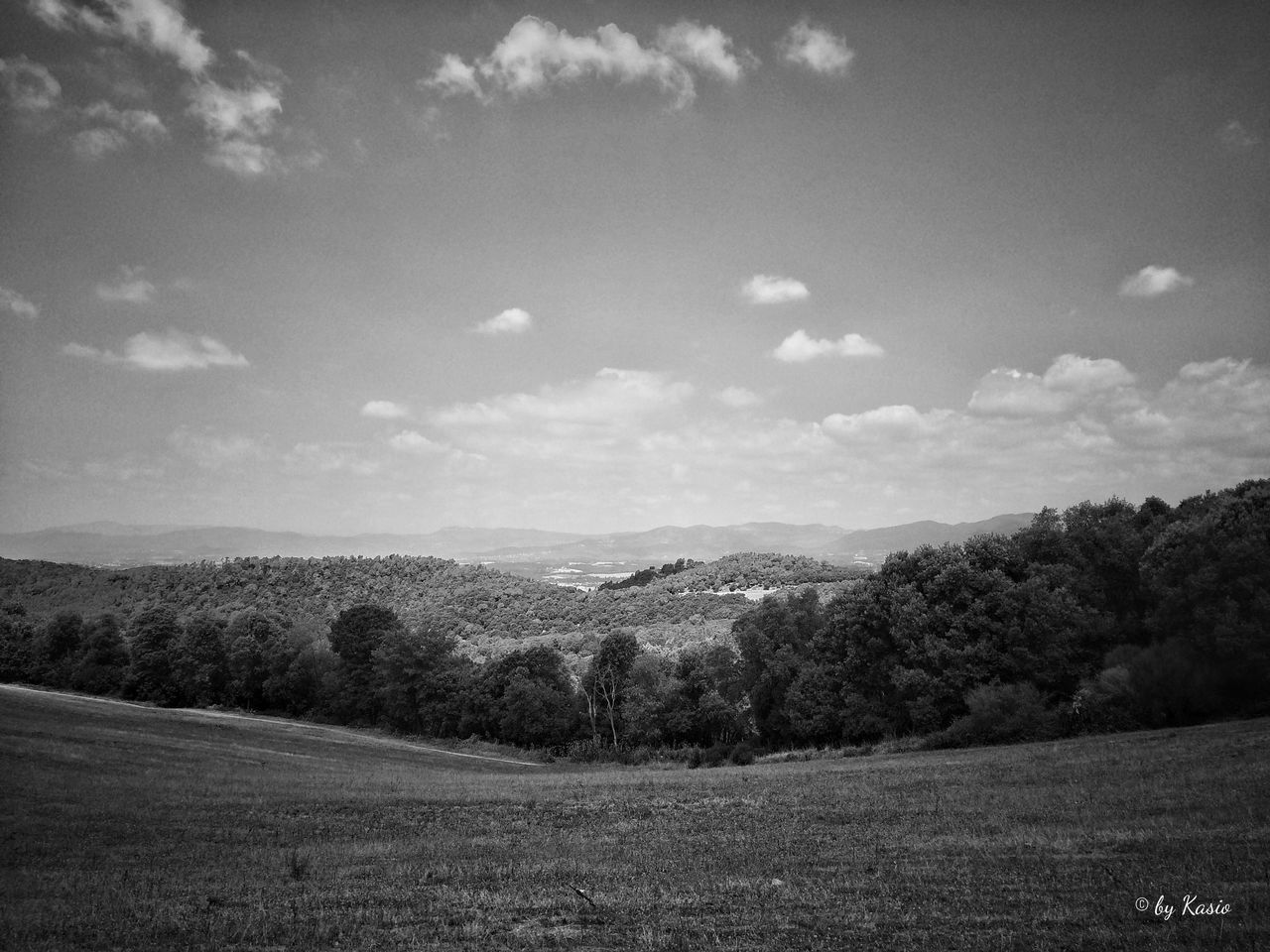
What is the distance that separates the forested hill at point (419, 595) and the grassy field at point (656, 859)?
99546 millimetres

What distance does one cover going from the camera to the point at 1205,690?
133 feet

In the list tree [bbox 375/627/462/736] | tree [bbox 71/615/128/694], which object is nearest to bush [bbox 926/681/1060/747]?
tree [bbox 375/627/462/736]

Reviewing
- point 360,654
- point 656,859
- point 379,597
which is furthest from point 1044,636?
point 379,597

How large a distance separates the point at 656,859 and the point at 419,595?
16823 centimetres

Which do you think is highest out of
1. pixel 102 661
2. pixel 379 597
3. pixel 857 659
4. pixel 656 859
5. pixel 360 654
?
pixel 656 859

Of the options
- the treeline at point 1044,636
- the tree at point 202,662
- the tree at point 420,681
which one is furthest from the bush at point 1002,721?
the tree at point 202,662

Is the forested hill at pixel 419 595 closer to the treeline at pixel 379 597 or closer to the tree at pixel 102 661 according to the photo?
the treeline at pixel 379 597

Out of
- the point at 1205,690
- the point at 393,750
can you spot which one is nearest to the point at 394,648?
the point at 393,750

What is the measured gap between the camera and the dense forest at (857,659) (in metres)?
42.1

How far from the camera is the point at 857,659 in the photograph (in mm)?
57031

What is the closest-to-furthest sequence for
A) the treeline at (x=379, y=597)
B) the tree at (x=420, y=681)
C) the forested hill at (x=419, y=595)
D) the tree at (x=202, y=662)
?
the tree at (x=420, y=681)
the tree at (x=202, y=662)
the forested hill at (x=419, y=595)
the treeline at (x=379, y=597)

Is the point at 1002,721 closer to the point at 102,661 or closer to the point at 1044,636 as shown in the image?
the point at 1044,636

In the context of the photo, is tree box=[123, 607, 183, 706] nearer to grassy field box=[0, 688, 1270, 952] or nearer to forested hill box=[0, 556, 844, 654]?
forested hill box=[0, 556, 844, 654]

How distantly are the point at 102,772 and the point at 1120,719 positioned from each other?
50.4m
